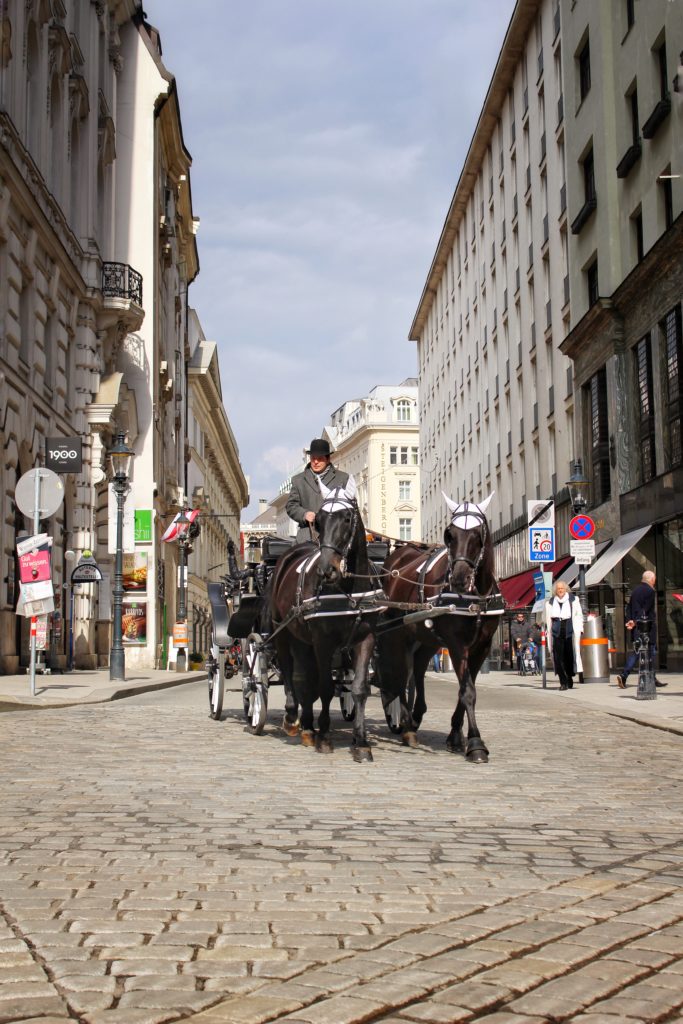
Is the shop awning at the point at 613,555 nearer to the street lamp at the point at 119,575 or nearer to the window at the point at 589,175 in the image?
the window at the point at 589,175

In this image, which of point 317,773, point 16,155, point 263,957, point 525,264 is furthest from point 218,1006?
point 525,264

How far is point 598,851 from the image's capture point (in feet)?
19.3

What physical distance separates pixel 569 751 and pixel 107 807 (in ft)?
15.6

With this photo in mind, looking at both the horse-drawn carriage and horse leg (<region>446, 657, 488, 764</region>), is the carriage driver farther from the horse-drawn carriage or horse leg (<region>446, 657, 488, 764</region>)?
horse leg (<region>446, 657, 488, 764</region>)

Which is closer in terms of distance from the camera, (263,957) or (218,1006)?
(218,1006)

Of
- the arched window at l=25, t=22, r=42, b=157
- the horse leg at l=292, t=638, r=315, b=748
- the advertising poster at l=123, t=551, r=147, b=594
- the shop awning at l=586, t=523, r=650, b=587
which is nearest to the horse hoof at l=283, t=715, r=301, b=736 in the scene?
the horse leg at l=292, t=638, r=315, b=748

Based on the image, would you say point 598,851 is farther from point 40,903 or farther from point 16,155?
point 16,155

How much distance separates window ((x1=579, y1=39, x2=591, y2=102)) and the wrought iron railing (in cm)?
1482

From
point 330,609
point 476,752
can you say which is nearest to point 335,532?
point 330,609

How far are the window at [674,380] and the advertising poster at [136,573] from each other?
20167 mm

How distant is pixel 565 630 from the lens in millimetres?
22156

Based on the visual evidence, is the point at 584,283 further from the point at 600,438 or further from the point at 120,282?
the point at 120,282

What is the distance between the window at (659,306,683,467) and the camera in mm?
26891

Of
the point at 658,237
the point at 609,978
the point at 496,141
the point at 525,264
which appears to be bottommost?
the point at 609,978
